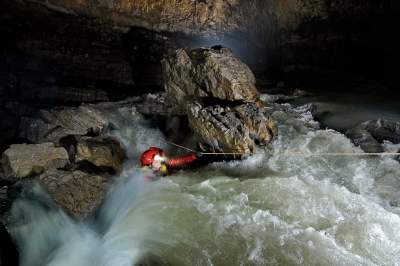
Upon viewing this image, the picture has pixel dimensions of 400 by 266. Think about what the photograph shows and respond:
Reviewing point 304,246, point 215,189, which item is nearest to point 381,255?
point 304,246

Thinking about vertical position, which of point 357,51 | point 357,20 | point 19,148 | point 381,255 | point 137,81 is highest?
point 357,20

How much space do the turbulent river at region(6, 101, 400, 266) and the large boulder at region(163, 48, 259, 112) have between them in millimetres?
1666

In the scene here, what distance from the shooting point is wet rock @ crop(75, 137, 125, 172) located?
7742 mm

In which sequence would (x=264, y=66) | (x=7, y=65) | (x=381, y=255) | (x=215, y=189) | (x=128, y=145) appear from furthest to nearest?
(x=264, y=66) < (x=7, y=65) < (x=128, y=145) < (x=215, y=189) < (x=381, y=255)

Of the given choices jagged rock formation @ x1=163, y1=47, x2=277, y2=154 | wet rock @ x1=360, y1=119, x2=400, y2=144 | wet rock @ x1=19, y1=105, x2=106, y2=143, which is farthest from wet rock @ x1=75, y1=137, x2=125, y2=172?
wet rock @ x1=360, y1=119, x2=400, y2=144

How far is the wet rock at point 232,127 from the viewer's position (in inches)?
290

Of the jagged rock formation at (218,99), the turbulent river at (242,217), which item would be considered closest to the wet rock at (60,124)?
the turbulent river at (242,217)

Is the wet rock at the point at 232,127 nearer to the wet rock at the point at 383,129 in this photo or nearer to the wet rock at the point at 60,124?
the wet rock at the point at 383,129

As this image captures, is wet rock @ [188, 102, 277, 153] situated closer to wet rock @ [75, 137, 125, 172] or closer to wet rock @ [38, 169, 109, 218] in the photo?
wet rock @ [75, 137, 125, 172]

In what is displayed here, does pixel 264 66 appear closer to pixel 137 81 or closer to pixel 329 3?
pixel 329 3

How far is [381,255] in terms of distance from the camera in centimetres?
471

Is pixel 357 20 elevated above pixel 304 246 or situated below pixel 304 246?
above

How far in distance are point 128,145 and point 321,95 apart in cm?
764

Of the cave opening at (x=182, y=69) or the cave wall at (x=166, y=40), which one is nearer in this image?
the cave opening at (x=182, y=69)
